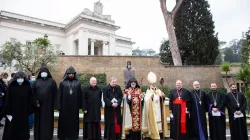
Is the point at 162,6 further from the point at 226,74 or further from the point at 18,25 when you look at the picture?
the point at 18,25

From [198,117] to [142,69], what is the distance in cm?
1290

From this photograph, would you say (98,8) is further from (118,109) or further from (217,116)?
(217,116)

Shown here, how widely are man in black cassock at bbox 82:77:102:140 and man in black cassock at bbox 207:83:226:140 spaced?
3.44 metres

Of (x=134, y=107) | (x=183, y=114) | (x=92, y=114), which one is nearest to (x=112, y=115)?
(x=92, y=114)

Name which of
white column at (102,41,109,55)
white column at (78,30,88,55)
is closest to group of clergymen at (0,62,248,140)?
white column at (78,30,88,55)

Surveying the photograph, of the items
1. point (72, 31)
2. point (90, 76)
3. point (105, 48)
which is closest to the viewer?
point (90, 76)

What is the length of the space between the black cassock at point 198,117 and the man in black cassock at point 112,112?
2212 mm

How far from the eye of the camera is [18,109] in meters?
5.80

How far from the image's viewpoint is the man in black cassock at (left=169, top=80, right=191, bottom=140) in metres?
6.45

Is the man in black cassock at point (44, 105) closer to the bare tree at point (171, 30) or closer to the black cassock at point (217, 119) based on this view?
the black cassock at point (217, 119)

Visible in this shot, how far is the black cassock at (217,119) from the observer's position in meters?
6.58

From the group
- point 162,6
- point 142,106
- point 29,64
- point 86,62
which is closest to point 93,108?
point 142,106

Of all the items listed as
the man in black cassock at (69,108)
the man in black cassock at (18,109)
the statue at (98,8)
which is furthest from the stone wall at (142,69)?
the statue at (98,8)

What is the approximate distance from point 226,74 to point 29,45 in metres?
16.4
